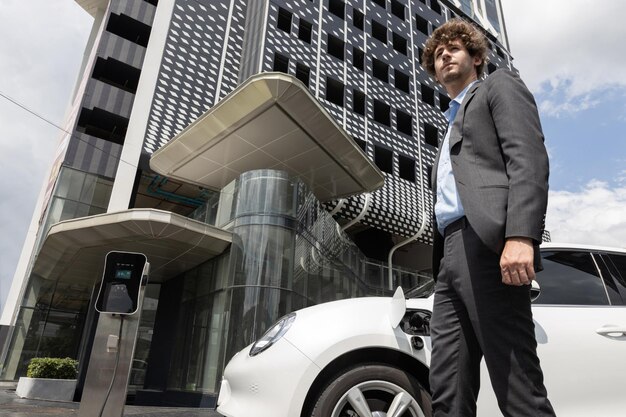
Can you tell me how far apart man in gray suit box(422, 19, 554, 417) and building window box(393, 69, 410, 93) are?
2393 centimetres

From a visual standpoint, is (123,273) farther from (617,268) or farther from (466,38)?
(617,268)

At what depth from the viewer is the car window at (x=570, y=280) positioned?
2.51 metres

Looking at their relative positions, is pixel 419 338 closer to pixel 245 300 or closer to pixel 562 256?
pixel 562 256

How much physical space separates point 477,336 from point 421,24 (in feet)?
100

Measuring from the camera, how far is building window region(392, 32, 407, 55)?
84.2 feet

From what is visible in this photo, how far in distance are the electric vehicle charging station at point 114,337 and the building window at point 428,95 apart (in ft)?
77.6

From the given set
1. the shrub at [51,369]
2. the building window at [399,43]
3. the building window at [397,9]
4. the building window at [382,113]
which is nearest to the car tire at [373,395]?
the shrub at [51,369]

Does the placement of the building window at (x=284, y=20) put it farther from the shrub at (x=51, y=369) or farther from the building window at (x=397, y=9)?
the shrub at (x=51, y=369)

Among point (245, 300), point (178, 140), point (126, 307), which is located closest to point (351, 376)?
point (126, 307)

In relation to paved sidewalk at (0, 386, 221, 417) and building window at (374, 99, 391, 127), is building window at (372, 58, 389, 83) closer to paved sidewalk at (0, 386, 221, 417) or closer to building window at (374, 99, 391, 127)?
building window at (374, 99, 391, 127)

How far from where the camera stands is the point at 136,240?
10.2 m

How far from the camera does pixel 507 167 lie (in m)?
1.50

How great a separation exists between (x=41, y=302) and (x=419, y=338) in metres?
16.4

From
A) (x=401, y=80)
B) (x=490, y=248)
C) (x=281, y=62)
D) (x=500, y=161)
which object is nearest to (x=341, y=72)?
(x=281, y=62)
